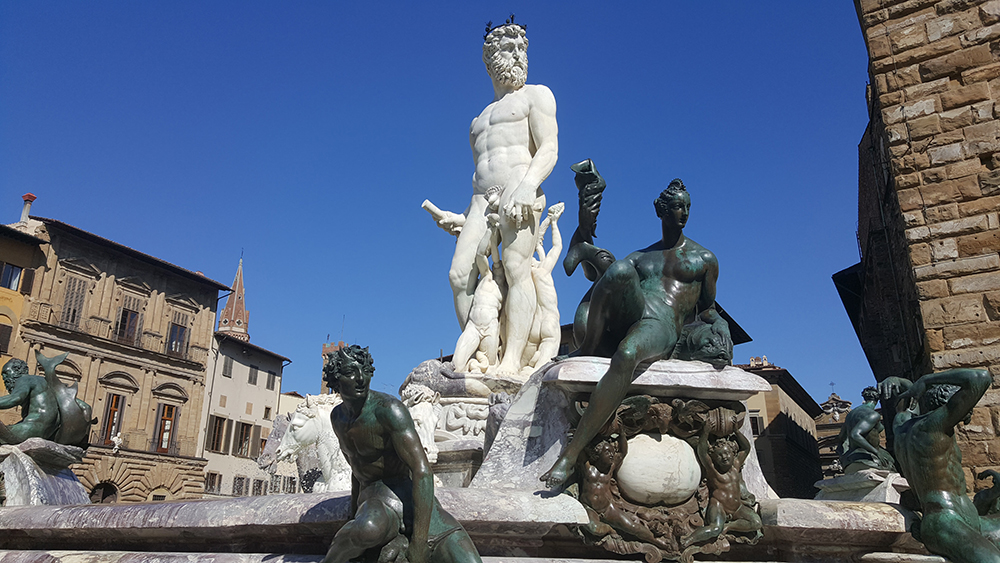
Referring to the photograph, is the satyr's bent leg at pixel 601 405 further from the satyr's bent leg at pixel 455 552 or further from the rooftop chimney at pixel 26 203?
the rooftop chimney at pixel 26 203

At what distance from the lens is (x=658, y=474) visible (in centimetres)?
282

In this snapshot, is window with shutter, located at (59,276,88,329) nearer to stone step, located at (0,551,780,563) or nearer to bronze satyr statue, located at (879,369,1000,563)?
stone step, located at (0,551,780,563)

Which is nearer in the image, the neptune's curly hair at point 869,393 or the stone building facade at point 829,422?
the neptune's curly hair at point 869,393

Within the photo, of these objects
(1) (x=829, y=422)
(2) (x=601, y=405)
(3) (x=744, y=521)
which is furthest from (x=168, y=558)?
(1) (x=829, y=422)

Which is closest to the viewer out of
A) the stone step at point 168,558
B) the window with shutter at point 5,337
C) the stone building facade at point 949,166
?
the stone step at point 168,558

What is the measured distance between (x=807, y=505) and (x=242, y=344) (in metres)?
42.9

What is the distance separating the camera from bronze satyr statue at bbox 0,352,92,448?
4844 millimetres

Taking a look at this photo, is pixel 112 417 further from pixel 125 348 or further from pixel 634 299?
pixel 634 299

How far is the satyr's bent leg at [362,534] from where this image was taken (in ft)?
7.54

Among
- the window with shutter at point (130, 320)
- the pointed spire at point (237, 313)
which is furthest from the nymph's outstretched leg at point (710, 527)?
the pointed spire at point (237, 313)

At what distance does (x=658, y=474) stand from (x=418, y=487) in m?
1.00

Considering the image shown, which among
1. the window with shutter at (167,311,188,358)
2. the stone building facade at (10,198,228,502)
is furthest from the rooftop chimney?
the window with shutter at (167,311,188,358)

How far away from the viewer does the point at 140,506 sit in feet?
10.3

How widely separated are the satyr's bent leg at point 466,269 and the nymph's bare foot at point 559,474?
418 centimetres
